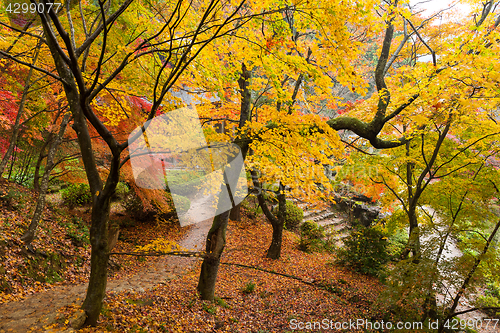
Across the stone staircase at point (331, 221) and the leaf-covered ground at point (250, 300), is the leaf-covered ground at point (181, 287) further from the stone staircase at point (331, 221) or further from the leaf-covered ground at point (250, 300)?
the stone staircase at point (331, 221)

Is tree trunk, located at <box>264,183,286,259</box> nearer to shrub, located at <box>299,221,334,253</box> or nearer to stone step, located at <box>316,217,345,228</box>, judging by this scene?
shrub, located at <box>299,221,334,253</box>

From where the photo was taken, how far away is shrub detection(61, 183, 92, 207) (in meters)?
7.93

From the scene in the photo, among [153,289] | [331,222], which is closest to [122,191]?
[153,289]

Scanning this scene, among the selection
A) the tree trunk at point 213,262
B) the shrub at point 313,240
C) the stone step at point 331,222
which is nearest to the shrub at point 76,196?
the tree trunk at point 213,262

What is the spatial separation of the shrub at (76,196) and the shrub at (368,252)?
9.08 metres

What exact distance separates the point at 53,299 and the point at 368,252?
8338 millimetres

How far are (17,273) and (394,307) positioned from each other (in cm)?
704

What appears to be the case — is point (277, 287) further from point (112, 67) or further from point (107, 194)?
point (112, 67)

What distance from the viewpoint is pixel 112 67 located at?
471 cm

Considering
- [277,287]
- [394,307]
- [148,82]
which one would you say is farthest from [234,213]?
[148,82]

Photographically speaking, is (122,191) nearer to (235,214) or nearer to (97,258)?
(235,214)

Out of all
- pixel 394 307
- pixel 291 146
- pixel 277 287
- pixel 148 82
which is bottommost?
pixel 277 287

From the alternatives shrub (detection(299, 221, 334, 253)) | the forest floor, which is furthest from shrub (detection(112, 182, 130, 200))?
shrub (detection(299, 221, 334, 253))

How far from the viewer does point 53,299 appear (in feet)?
12.7
